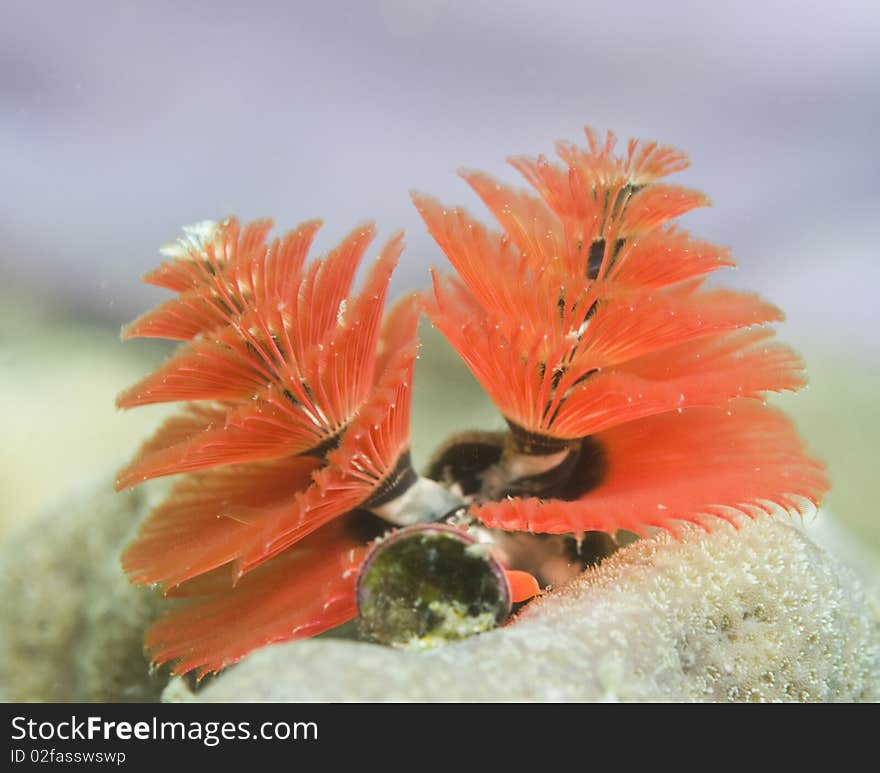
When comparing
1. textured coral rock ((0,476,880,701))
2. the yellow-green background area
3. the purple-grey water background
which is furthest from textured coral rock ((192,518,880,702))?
the purple-grey water background

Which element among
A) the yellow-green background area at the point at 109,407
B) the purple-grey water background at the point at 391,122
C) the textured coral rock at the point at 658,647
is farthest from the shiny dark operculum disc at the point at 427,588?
the purple-grey water background at the point at 391,122

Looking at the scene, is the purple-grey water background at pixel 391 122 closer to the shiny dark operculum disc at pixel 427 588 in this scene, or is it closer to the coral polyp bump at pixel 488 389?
the coral polyp bump at pixel 488 389

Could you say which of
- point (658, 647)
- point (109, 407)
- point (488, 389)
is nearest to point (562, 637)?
point (658, 647)

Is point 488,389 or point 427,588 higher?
point 488,389

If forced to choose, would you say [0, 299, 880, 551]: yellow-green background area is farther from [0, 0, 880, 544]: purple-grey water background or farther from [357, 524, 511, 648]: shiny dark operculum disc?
[357, 524, 511, 648]: shiny dark operculum disc

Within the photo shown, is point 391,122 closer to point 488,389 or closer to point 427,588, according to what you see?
point 488,389
